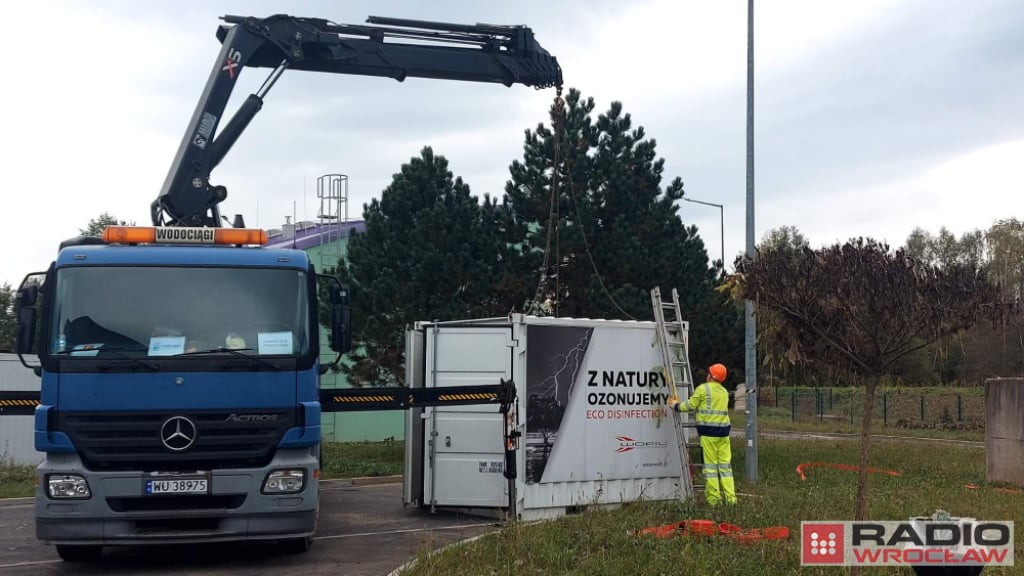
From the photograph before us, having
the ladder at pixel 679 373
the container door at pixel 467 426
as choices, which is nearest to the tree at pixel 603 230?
the ladder at pixel 679 373

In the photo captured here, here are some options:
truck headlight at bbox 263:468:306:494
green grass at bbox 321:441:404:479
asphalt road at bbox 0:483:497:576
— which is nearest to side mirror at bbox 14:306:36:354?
asphalt road at bbox 0:483:497:576

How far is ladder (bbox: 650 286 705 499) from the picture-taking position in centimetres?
1325

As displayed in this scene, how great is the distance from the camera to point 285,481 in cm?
922

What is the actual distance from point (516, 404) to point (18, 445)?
Result: 13030 mm

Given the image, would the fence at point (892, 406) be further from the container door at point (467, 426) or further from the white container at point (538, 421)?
the container door at point (467, 426)

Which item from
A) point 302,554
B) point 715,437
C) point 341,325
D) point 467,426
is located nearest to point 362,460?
point 467,426

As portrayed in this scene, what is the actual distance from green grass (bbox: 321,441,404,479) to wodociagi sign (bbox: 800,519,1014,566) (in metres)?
A: 11.3

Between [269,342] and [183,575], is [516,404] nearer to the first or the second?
[269,342]

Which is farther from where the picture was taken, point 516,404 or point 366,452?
point 366,452

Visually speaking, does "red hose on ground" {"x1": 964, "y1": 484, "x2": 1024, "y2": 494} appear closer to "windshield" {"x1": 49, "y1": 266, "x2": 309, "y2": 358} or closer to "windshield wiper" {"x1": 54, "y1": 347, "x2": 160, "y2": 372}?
"windshield" {"x1": 49, "y1": 266, "x2": 309, "y2": 358}

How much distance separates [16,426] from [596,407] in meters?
12.9

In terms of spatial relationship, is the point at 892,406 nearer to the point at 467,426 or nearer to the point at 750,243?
the point at 750,243

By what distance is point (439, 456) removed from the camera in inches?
497

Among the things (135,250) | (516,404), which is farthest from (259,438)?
(516,404)
